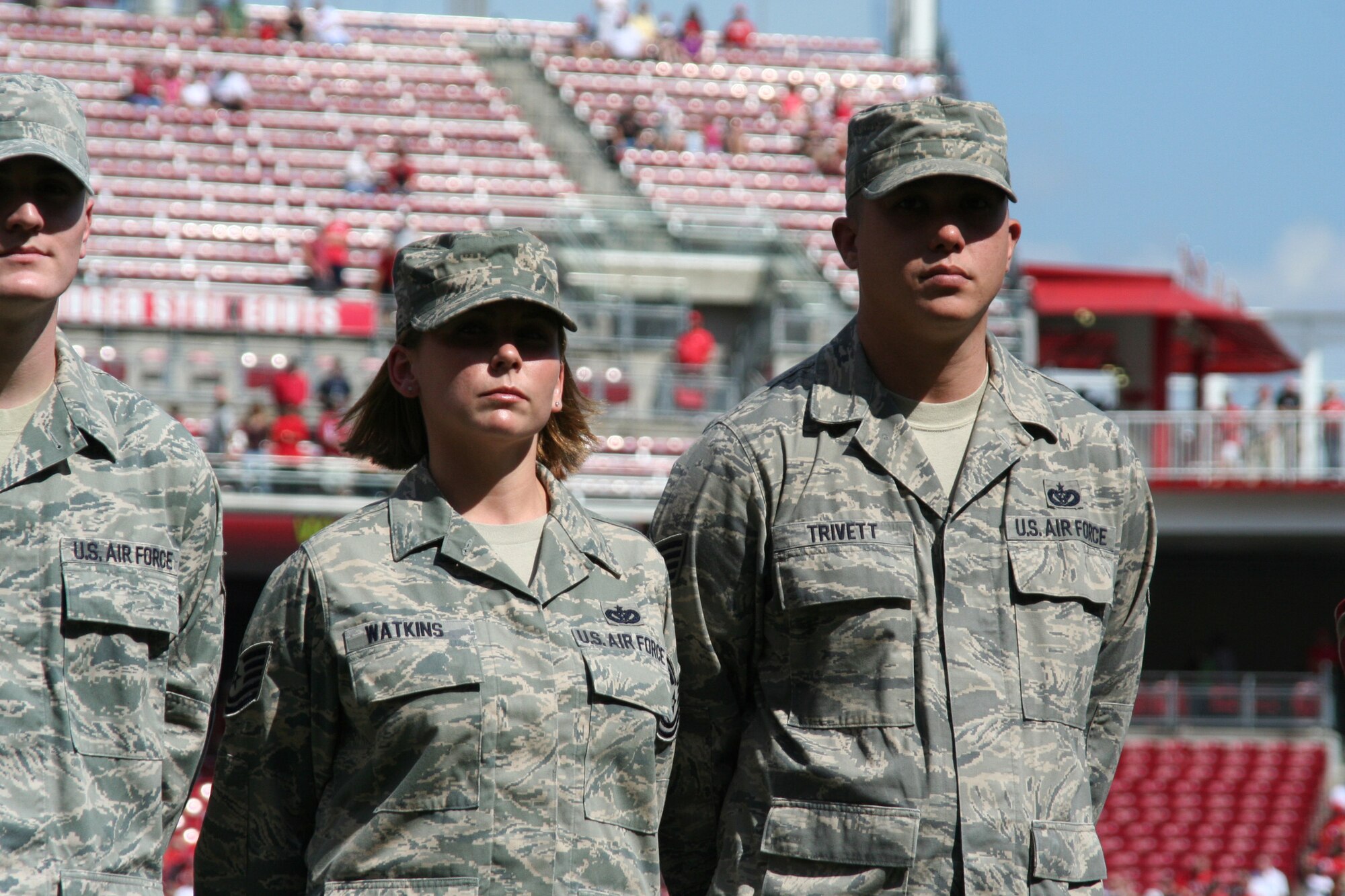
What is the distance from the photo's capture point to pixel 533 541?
3131mm

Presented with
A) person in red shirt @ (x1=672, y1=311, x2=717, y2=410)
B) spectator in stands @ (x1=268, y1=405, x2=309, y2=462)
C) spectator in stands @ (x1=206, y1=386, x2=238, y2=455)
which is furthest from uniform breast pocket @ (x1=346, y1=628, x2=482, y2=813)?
person in red shirt @ (x1=672, y1=311, x2=717, y2=410)

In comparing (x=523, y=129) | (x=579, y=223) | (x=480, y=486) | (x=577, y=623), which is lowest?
(x=577, y=623)

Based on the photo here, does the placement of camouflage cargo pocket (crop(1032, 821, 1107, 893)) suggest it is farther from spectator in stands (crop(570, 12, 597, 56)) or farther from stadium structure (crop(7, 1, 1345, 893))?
spectator in stands (crop(570, 12, 597, 56))

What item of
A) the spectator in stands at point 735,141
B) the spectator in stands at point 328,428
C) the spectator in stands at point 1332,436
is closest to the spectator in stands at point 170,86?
the spectator in stands at point 735,141

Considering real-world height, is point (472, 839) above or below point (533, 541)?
below

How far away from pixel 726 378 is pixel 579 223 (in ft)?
8.26

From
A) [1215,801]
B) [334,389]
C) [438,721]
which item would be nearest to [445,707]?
[438,721]

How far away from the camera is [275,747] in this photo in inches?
119

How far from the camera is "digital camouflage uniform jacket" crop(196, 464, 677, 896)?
2.89 meters

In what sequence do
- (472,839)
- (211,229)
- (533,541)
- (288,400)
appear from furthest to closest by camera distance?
1. (211,229)
2. (288,400)
3. (533,541)
4. (472,839)

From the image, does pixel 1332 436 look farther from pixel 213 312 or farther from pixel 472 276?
pixel 472 276

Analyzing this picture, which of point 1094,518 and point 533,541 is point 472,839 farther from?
point 1094,518

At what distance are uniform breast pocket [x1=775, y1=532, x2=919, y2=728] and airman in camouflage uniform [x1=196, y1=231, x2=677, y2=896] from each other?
26 cm

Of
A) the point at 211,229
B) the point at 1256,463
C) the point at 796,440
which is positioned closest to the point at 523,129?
the point at 211,229
